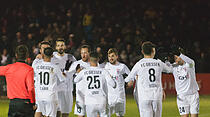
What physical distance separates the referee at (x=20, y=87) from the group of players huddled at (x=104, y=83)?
181cm

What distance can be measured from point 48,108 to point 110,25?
15984 millimetres

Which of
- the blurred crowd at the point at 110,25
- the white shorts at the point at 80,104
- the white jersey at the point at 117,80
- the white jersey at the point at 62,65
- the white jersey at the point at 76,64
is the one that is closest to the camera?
the white shorts at the point at 80,104

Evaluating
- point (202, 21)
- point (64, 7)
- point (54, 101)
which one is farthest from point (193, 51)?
point (54, 101)

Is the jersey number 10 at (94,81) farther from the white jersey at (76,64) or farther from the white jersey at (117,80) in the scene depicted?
the white jersey at (117,80)

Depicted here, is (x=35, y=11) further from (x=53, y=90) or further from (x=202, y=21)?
(x=53, y=90)

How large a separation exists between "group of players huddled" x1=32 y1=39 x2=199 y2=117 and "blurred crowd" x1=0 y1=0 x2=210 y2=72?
8.82m

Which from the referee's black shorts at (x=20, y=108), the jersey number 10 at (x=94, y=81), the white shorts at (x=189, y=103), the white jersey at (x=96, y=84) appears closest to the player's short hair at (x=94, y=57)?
the white jersey at (x=96, y=84)

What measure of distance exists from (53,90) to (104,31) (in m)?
14.7

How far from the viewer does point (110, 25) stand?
26109 millimetres

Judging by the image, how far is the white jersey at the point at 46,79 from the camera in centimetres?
1042

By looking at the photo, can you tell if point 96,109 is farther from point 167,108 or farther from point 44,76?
point 167,108

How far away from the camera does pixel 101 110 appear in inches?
387

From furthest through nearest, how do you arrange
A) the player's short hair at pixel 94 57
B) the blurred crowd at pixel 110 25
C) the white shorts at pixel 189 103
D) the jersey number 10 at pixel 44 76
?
1. the blurred crowd at pixel 110 25
2. the white shorts at pixel 189 103
3. the jersey number 10 at pixel 44 76
4. the player's short hair at pixel 94 57

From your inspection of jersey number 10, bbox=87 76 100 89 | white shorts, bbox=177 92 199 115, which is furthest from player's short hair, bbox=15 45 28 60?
white shorts, bbox=177 92 199 115
